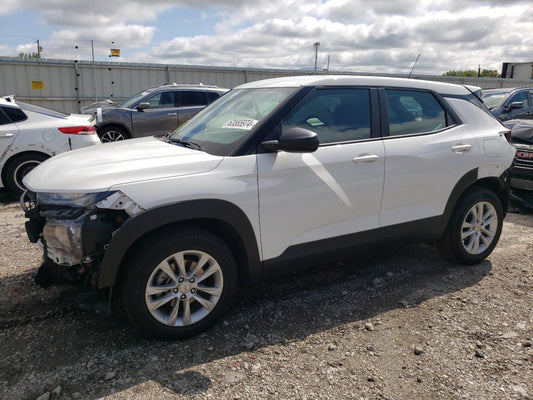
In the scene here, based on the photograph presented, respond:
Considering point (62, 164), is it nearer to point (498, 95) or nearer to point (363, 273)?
point (363, 273)

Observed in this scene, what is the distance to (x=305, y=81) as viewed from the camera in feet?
11.2

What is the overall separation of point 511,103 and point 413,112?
788 centimetres

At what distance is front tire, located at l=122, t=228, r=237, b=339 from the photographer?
272cm

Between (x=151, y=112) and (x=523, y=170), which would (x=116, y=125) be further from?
(x=523, y=170)

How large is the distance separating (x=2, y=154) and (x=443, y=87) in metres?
6.18

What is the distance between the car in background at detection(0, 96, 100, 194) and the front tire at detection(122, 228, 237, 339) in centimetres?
478

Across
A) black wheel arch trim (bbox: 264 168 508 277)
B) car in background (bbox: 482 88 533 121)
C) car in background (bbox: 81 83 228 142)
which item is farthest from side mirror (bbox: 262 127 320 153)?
car in background (bbox: 482 88 533 121)

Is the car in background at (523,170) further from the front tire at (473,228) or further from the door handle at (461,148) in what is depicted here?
the door handle at (461,148)

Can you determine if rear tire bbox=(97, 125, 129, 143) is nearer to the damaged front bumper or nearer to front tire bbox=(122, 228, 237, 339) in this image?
the damaged front bumper

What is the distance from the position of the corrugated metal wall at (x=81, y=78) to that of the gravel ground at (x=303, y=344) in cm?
1200

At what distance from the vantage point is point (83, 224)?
2.57 meters

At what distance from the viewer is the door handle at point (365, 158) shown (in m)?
3.36

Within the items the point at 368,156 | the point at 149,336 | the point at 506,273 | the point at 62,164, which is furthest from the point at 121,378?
the point at 506,273

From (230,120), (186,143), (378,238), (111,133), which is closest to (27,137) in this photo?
(111,133)
